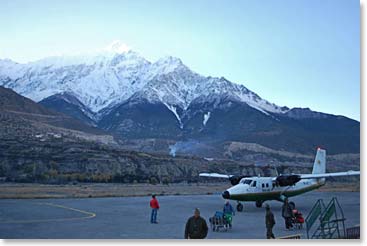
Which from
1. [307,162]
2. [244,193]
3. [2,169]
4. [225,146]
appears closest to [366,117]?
[244,193]

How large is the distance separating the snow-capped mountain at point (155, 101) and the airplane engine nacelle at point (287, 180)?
3524 centimetres

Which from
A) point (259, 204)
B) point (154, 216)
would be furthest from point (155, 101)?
point (154, 216)

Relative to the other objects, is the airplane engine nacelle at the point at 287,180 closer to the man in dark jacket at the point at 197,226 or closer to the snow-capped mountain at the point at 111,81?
the man in dark jacket at the point at 197,226

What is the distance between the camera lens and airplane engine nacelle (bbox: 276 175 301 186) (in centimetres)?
1898

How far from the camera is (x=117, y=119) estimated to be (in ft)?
A: 440

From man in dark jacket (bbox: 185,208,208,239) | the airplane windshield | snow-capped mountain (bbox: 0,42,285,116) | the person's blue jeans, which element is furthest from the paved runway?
snow-capped mountain (bbox: 0,42,285,116)

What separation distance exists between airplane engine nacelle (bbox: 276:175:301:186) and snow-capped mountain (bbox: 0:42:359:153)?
1387 inches

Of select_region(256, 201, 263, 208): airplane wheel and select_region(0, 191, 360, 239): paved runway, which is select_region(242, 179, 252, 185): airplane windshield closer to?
select_region(0, 191, 360, 239): paved runway

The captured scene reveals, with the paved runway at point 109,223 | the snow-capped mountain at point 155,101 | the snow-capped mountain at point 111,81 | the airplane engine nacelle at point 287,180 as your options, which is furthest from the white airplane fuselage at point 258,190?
the snow-capped mountain at point 111,81

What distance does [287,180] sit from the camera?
63.0 ft

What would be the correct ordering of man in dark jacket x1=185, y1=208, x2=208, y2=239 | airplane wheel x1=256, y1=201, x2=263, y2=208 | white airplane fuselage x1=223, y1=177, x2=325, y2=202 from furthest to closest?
airplane wheel x1=256, y1=201, x2=263, y2=208 < white airplane fuselage x1=223, y1=177, x2=325, y2=202 < man in dark jacket x1=185, y1=208, x2=208, y2=239

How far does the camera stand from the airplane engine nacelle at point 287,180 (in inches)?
747

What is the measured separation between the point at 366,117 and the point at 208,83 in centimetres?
15943

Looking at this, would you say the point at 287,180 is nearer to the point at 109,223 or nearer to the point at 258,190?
the point at 258,190
